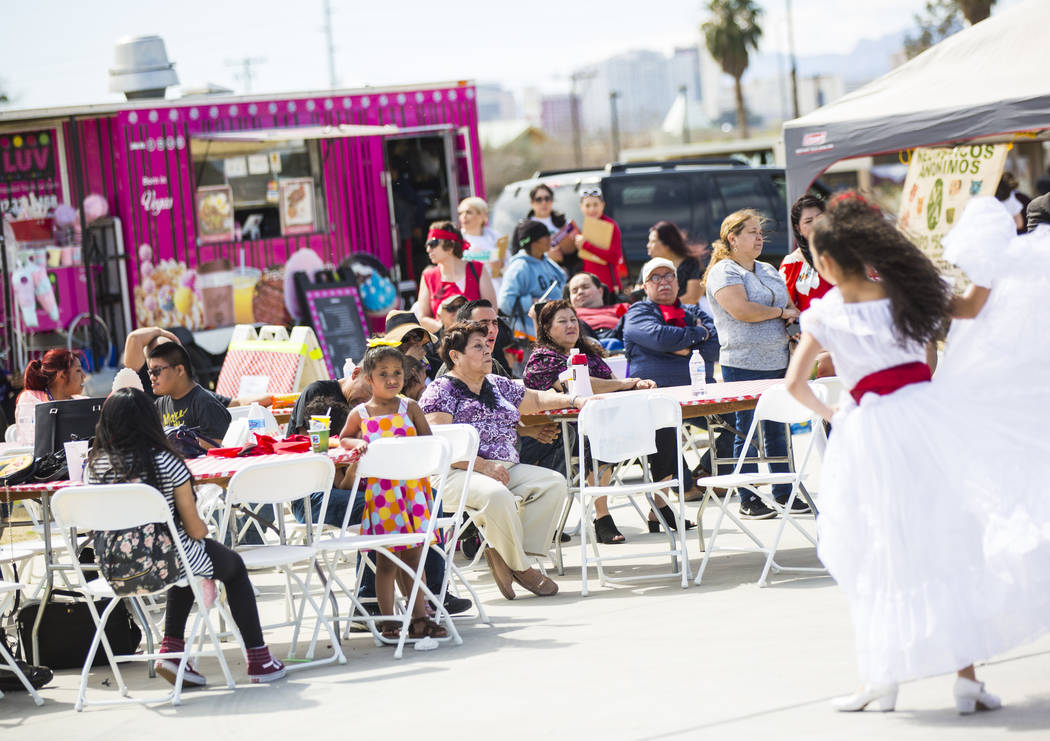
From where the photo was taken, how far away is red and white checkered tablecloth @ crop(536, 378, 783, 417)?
21.4 ft

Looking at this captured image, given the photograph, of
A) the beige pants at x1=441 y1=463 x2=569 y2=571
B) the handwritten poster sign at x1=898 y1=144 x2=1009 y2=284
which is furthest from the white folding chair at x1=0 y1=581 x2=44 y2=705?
the handwritten poster sign at x1=898 y1=144 x2=1009 y2=284

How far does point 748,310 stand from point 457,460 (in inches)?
81.6

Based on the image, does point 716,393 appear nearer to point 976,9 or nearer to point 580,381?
point 580,381

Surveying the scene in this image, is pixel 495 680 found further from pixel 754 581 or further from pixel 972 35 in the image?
pixel 972 35

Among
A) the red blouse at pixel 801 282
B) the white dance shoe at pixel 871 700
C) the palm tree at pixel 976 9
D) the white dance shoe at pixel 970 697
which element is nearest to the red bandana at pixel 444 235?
the red blouse at pixel 801 282

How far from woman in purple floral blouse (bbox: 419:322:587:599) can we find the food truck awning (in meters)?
6.73

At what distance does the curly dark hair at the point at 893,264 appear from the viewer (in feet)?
13.5

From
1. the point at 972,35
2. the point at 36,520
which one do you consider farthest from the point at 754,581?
the point at 972,35

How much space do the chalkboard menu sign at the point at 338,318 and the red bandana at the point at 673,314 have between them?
5.32 m

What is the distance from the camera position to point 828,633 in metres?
5.14

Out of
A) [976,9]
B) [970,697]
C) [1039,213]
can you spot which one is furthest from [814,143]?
[976,9]

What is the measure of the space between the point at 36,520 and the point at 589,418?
256cm

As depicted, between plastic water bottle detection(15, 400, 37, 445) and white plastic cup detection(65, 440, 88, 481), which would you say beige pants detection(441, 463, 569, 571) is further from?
plastic water bottle detection(15, 400, 37, 445)

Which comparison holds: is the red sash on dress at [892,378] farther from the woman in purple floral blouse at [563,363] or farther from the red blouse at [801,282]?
the red blouse at [801,282]
